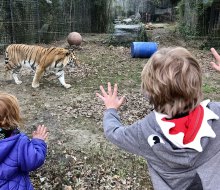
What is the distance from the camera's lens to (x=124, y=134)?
5.74 ft

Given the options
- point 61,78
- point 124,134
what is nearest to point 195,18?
point 61,78

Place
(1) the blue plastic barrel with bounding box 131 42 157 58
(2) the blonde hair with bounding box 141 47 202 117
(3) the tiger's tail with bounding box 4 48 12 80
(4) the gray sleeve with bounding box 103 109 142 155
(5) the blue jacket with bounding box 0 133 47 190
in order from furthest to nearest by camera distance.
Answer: (1) the blue plastic barrel with bounding box 131 42 157 58
(3) the tiger's tail with bounding box 4 48 12 80
(5) the blue jacket with bounding box 0 133 47 190
(4) the gray sleeve with bounding box 103 109 142 155
(2) the blonde hair with bounding box 141 47 202 117

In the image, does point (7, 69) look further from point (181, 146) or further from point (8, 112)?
point (181, 146)

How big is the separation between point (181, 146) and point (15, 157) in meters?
1.11

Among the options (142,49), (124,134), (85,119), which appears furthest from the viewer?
(142,49)

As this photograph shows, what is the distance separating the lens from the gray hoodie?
1573mm

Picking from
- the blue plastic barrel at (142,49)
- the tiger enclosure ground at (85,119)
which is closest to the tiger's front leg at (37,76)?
the tiger enclosure ground at (85,119)

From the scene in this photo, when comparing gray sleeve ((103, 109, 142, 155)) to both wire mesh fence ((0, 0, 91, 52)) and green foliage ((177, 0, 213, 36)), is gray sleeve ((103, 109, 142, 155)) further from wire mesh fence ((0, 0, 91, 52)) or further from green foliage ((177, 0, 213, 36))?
green foliage ((177, 0, 213, 36))

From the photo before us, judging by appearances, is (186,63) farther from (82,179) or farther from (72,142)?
(72,142)

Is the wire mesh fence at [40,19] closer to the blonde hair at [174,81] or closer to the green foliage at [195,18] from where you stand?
the green foliage at [195,18]

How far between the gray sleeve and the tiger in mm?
4659

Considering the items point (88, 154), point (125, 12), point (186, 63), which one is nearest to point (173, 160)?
point (186, 63)

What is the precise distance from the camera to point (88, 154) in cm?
392

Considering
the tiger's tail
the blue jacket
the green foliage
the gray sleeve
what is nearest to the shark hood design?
the gray sleeve
